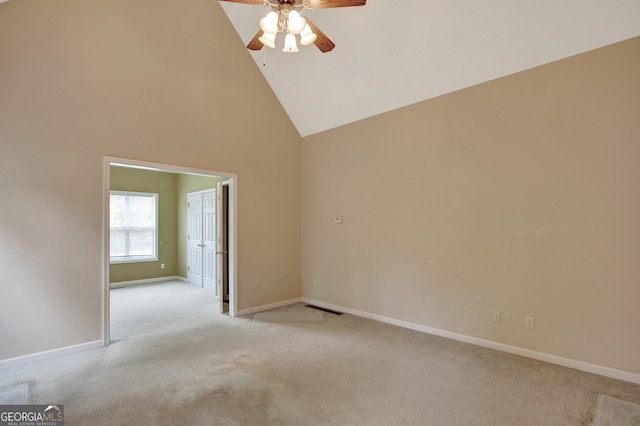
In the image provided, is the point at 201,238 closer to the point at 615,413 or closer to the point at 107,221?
the point at 107,221

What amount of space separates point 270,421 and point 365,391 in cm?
82

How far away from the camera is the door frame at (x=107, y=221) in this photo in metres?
3.52

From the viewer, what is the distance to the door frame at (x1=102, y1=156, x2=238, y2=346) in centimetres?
352

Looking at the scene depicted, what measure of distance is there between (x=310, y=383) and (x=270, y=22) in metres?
3.00

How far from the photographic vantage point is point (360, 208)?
4746mm

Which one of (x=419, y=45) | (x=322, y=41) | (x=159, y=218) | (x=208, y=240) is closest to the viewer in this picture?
(x=322, y=41)

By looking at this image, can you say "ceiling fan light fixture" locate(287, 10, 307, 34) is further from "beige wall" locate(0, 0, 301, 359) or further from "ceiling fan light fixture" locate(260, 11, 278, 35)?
"beige wall" locate(0, 0, 301, 359)

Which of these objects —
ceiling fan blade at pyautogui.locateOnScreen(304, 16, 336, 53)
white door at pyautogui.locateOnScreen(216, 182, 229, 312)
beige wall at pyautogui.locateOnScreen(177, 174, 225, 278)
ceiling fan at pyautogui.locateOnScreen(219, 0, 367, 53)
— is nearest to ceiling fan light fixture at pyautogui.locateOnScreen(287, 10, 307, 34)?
ceiling fan at pyautogui.locateOnScreen(219, 0, 367, 53)

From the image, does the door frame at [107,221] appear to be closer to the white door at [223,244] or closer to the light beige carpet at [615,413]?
the white door at [223,244]

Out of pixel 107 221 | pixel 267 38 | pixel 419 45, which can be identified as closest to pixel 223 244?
pixel 107 221

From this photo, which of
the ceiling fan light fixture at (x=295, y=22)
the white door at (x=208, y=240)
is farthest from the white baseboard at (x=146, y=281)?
the ceiling fan light fixture at (x=295, y=22)

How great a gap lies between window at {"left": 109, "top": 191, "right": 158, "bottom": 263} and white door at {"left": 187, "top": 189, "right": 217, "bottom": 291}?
90cm

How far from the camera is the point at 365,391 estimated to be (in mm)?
2600

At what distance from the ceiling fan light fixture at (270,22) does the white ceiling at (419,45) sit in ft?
4.65
